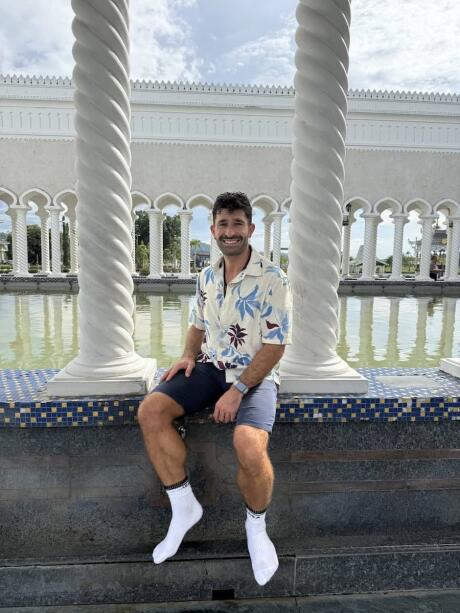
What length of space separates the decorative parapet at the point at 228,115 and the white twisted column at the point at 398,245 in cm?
326

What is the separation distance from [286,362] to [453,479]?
1010 mm

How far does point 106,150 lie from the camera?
7.95 ft

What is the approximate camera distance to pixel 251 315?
2.11 metres

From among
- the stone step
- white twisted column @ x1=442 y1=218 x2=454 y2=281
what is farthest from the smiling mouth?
white twisted column @ x1=442 y1=218 x2=454 y2=281

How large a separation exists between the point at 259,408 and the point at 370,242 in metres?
20.5

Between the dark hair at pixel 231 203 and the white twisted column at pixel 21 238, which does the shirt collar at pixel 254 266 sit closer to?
the dark hair at pixel 231 203

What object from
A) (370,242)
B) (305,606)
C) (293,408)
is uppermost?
(370,242)

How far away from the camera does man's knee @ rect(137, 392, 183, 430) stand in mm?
2043

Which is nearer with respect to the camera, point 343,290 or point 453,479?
point 453,479

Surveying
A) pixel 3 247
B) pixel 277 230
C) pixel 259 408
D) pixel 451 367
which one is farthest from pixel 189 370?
pixel 3 247

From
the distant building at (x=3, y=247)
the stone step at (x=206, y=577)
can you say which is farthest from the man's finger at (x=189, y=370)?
the distant building at (x=3, y=247)

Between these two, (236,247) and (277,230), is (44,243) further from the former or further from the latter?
(236,247)

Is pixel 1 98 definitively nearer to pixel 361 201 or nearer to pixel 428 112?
pixel 361 201

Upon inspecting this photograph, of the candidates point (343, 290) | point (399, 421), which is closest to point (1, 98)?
point (343, 290)
